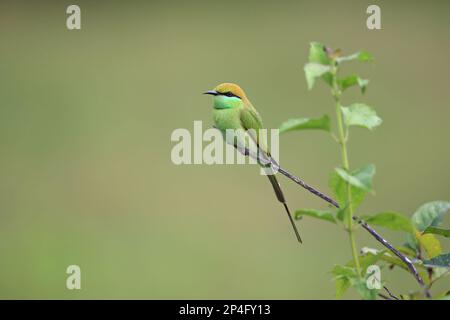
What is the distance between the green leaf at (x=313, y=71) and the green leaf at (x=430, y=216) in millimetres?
308

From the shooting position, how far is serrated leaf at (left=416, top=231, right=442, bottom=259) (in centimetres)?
88

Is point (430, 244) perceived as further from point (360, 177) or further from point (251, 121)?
point (251, 121)

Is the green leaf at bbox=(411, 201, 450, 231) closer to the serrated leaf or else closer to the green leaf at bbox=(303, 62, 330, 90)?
the serrated leaf

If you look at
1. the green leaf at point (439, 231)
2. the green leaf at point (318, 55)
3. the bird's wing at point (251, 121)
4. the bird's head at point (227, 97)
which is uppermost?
the bird's head at point (227, 97)

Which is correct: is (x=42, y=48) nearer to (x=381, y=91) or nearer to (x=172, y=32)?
(x=172, y=32)

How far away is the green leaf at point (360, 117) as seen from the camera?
72 cm

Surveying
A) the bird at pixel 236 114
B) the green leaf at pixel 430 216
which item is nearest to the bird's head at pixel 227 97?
the bird at pixel 236 114

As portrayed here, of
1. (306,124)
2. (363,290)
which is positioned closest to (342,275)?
(363,290)

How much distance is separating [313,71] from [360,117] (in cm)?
8

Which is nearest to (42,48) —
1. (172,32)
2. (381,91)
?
(172,32)

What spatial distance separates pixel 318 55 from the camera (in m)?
0.72

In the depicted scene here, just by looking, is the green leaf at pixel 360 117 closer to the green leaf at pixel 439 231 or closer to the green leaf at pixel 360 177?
the green leaf at pixel 360 177

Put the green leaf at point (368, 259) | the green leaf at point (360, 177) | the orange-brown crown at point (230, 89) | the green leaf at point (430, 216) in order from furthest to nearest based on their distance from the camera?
1. the orange-brown crown at point (230, 89)
2. the green leaf at point (430, 216)
3. the green leaf at point (368, 259)
4. the green leaf at point (360, 177)

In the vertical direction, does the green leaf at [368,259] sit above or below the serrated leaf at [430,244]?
below
